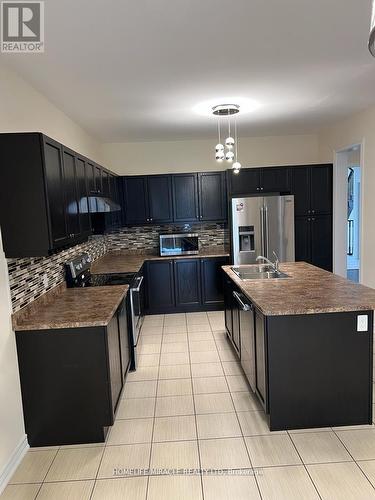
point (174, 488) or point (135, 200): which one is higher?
point (135, 200)

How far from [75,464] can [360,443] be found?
1817 mm

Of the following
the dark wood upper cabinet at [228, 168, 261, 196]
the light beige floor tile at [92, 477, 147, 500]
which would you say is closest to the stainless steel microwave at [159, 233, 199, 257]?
the dark wood upper cabinet at [228, 168, 261, 196]

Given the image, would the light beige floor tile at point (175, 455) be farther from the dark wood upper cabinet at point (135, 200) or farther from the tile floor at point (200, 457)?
the dark wood upper cabinet at point (135, 200)

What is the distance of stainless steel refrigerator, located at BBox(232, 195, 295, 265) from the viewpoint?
5227mm

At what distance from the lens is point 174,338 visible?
14.6 ft

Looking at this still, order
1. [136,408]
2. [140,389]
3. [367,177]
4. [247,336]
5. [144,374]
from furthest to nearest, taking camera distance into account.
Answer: [367,177]
[144,374]
[140,389]
[247,336]
[136,408]

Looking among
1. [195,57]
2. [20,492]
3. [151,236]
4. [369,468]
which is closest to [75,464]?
[20,492]

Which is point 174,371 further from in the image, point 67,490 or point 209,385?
point 67,490

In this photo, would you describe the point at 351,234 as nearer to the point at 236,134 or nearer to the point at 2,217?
the point at 236,134

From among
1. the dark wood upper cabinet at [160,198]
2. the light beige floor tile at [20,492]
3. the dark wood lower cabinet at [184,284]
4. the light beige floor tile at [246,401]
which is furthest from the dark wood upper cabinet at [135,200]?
the light beige floor tile at [20,492]

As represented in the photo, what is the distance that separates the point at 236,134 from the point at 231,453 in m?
4.45

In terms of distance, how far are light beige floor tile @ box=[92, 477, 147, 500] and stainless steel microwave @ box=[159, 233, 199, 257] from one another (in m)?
3.61

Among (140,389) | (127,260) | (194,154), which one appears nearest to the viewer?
(140,389)

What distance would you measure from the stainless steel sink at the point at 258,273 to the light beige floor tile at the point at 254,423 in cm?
124
